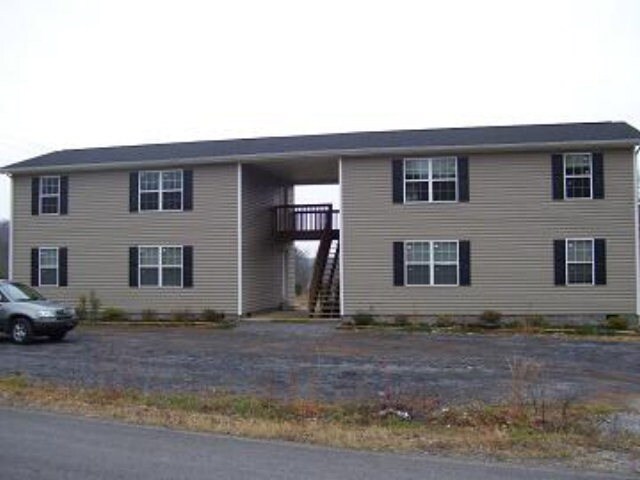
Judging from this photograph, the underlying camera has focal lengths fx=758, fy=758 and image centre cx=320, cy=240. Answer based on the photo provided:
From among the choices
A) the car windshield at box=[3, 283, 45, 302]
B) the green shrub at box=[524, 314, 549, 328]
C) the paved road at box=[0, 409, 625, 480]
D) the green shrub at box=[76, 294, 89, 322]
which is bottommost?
the paved road at box=[0, 409, 625, 480]

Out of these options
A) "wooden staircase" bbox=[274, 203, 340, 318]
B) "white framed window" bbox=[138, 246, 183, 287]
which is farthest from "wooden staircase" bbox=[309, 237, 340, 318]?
"white framed window" bbox=[138, 246, 183, 287]

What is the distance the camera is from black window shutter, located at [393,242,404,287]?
24422 mm

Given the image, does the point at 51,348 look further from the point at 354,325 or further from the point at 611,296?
the point at 611,296

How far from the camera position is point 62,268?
27609 mm

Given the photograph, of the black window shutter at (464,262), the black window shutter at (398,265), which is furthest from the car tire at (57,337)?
the black window shutter at (464,262)

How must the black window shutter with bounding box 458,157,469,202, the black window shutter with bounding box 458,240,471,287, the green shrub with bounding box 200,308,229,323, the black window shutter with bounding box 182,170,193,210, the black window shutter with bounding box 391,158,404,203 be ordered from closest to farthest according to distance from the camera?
1. the black window shutter with bounding box 458,240,471,287
2. the black window shutter with bounding box 458,157,469,202
3. the black window shutter with bounding box 391,158,404,203
4. the green shrub with bounding box 200,308,229,323
5. the black window shutter with bounding box 182,170,193,210

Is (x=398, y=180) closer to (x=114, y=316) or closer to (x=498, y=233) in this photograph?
(x=498, y=233)

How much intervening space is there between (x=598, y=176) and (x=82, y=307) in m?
18.0

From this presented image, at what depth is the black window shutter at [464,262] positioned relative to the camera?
79.0ft

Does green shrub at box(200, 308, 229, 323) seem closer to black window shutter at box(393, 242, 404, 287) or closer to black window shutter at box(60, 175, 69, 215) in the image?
black window shutter at box(393, 242, 404, 287)

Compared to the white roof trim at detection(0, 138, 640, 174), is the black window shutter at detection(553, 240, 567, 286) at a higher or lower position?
lower

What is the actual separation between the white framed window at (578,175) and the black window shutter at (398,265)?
5421mm

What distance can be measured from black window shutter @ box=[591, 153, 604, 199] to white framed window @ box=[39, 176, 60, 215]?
18613mm

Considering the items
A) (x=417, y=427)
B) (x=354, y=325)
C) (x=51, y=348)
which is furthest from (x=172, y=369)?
(x=354, y=325)
